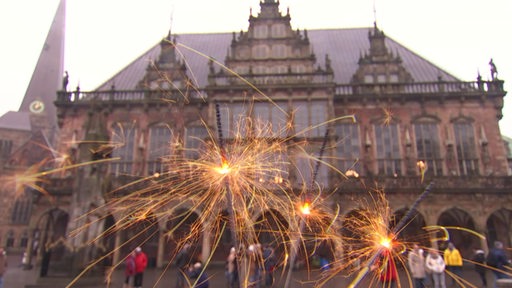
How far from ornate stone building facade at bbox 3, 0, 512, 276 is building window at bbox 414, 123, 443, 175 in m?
0.05

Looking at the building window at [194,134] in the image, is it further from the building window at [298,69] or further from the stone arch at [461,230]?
the stone arch at [461,230]

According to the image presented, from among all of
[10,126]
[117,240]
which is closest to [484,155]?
[117,240]

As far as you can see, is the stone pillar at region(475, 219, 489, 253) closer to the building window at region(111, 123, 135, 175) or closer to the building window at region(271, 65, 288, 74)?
the building window at region(271, 65, 288, 74)

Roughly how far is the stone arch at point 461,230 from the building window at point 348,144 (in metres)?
4.74

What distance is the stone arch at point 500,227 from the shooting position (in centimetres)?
1844

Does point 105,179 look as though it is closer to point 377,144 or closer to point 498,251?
point 498,251

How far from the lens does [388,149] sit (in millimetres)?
21594

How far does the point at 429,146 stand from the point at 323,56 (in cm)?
932

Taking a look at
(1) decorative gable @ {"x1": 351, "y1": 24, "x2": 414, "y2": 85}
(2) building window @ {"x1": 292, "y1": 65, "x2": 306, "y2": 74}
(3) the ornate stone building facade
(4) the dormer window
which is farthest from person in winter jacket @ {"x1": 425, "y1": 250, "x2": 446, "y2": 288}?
(4) the dormer window

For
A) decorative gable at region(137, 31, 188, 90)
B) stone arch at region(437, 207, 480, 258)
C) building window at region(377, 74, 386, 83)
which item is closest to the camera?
stone arch at region(437, 207, 480, 258)

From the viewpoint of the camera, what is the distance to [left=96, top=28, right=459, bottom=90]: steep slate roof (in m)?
Answer: 25.1

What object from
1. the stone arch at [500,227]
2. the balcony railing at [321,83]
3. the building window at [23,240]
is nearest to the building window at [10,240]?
the building window at [23,240]

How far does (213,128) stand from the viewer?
2042 cm

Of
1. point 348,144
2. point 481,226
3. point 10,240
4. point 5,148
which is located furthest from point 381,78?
point 5,148
